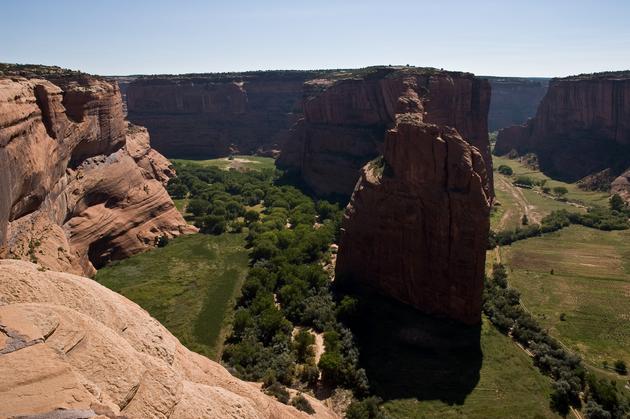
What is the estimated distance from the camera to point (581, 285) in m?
61.6

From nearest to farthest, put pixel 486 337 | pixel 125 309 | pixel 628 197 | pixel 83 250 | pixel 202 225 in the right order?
pixel 125 309 → pixel 486 337 → pixel 83 250 → pixel 202 225 → pixel 628 197

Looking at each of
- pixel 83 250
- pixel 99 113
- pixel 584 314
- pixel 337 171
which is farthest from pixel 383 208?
pixel 337 171

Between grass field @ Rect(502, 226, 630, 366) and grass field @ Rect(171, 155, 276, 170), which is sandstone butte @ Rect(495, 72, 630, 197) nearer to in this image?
grass field @ Rect(502, 226, 630, 366)

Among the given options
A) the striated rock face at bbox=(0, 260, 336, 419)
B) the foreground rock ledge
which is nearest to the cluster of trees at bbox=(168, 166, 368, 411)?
the foreground rock ledge

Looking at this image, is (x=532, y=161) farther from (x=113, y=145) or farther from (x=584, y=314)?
(x=113, y=145)

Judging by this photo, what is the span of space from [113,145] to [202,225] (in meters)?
22.4

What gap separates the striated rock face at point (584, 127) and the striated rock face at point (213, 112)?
95.6 m

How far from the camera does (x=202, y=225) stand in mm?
86000

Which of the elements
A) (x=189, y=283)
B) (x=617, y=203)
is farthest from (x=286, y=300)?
(x=617, y=203)

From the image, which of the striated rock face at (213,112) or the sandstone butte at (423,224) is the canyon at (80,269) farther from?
the striated rock face at (213,112)

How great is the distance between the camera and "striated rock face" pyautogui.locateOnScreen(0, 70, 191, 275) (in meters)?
39.8

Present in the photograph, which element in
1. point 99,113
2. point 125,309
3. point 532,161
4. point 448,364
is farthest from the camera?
point 532,161

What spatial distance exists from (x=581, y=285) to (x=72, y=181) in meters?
73.5

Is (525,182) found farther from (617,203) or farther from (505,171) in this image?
(617,203)
